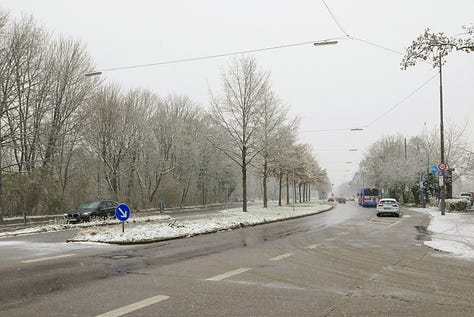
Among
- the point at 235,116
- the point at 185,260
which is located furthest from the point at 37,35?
the point at 185,260

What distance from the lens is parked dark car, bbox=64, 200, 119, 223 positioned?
24688mm

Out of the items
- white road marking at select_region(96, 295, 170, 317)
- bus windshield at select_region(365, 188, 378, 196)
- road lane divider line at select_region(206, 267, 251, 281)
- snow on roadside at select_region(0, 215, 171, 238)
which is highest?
bus windshield at select_region(365, 188, 378, 196)

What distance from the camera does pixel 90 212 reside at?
83.4ft

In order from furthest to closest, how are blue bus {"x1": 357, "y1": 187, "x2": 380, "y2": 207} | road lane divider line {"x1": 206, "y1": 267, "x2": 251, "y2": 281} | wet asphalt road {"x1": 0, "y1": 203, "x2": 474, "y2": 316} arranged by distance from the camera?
blue bus {"x1": 357, "y1": 187, "x2": 380, "y2": 207} < road lane divider line {"x1": 206, "y1": 267, "x2": 251, "y2": 281} < wet asphalt road {"x1": 0, "y1": 203, "x2": 474, "y2": 316}

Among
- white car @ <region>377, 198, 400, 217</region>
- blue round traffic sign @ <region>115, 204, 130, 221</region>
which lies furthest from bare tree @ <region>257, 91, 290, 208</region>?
blue round traffic sign @ <region>115, 204, 130, 221</region>

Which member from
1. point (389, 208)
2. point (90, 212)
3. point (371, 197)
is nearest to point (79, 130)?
point (90, 212)

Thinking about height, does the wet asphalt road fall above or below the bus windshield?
below

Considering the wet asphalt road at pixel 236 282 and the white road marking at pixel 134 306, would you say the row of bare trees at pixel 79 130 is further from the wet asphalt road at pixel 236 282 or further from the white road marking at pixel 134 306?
the white road marking at pixel 134 306

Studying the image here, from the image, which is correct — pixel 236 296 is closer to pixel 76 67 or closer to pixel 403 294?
pixel 403 294

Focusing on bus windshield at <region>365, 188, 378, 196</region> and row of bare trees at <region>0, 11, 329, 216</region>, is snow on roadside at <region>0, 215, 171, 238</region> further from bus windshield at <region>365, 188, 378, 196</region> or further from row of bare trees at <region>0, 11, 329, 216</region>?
bus windshield at <region>365, 188, 378, 196</region>

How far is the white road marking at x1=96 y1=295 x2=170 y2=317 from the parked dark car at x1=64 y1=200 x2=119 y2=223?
19.6 meters

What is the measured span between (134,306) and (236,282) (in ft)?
7.50

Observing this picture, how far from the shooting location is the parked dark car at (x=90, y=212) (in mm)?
24688

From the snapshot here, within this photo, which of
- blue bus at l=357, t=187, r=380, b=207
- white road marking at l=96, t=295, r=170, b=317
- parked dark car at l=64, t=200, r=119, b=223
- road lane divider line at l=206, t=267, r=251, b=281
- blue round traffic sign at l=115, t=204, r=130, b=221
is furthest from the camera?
blue bus at l=357, t=187, r=380, b=207
